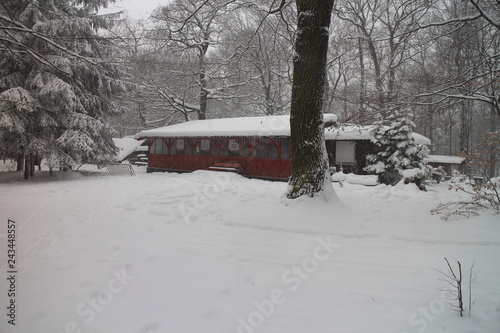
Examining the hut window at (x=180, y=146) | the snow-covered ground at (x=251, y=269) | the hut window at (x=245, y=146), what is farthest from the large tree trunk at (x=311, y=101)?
the hut window at (x=180, y=146)

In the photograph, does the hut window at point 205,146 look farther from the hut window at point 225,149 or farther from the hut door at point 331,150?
the hut door at point 331,150

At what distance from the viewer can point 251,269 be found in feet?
11.3

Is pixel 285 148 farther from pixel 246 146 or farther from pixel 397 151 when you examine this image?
pixel 397 151

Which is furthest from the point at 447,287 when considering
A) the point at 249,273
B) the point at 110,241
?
the point at 110,241

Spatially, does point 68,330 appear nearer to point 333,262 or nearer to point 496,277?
point 333,262

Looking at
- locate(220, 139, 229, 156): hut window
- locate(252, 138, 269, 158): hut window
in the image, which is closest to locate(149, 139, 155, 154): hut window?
locate(220, 139, 229, 156): hut window

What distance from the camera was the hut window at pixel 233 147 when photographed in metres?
16.5

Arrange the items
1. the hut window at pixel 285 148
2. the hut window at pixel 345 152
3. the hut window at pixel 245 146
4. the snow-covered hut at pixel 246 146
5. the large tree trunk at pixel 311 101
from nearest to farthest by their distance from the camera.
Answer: the large tree trunk at pixel 311 101 < the snow-covered hut at pixel 246 146 < the hut window at pixel 285 148 < the hut window at pixel 345 152 < the hut window at pixel 245 146

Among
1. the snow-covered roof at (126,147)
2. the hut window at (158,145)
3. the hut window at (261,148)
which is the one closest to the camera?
the hut window at (261,148)

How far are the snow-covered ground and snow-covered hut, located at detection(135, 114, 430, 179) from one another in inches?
344

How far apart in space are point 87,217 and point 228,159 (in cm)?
1119

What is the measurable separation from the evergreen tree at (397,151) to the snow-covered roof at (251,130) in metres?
0.74

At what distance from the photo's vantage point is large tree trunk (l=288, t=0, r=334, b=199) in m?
5.89

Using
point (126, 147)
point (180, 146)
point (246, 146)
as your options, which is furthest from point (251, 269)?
point (126, 147)
